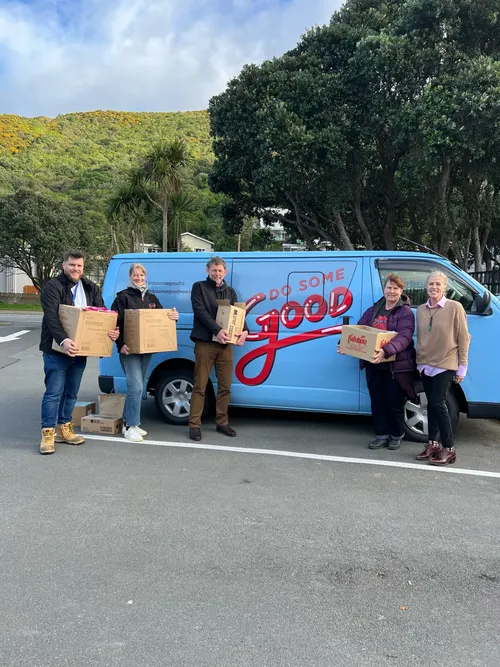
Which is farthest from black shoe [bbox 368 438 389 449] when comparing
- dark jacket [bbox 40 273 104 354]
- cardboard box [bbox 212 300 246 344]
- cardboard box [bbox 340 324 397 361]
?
dark jacket [bbox 40 273 104 354]

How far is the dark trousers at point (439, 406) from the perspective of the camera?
4996mm

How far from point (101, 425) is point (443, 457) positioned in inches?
145

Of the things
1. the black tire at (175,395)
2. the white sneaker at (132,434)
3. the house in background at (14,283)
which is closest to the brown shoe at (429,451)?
the black tire at (175,395)

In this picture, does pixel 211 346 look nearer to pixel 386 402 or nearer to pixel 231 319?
pixel 231 319

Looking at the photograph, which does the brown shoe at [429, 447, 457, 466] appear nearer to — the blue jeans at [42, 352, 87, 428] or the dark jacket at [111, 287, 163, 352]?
the dark jacket at [111, 287, 163, 352]

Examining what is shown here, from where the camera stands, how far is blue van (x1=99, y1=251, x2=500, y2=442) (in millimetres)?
5480

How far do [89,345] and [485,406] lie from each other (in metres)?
4.01

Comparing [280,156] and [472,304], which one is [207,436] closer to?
[472,304]

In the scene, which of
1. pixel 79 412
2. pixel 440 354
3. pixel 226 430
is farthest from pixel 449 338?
pixel 79 412

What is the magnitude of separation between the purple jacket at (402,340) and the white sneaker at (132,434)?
2.75 m

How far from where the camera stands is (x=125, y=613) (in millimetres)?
2793

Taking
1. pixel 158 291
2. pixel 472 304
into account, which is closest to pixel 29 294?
pixel 158 291

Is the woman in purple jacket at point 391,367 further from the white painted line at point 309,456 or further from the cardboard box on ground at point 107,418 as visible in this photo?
the cardboard box on ground at point 107,418

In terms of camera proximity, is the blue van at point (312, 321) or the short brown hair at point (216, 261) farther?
the short brown hair at point (216, 261)
